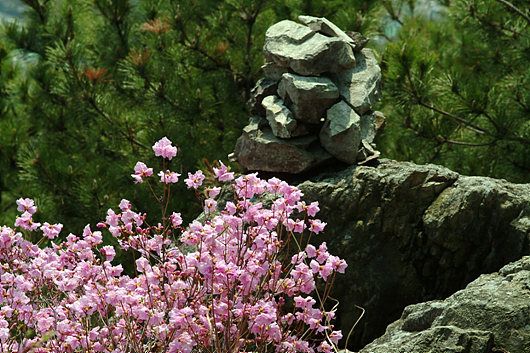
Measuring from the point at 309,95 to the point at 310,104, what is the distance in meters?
0.07

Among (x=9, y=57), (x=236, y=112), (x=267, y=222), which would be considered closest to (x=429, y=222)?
(x=267, y=222)

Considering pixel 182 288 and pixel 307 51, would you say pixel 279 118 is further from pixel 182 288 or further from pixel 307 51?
pixel 182 288

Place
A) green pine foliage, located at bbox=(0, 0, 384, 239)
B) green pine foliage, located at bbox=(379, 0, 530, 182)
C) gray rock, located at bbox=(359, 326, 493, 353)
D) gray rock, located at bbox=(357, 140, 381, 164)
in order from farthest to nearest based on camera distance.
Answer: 1. green pine foliage, located at bbox=(0, 0, 384, 239)
2. green pine foliage, located at bbox=(379, 0, 530, 182)
3. gray rock, located at bbox=(357, 140, 381, 164)
4. gray rock, located at bbox=(359, 326, 493, 353)

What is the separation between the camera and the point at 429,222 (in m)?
3.36

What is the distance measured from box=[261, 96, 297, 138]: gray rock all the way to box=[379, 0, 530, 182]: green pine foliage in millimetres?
1155

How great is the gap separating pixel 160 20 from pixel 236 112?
1.38 meters

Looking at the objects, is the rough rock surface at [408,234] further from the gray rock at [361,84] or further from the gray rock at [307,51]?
the gray rock at [307,51]

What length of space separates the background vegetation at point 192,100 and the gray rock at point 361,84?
456mm

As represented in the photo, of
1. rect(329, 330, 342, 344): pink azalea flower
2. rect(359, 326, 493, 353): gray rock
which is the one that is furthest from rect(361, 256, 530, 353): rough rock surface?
rect(329, 330, 342, 344): pink azalea flower

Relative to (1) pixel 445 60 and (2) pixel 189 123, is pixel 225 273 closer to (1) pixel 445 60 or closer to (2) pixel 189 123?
(2) pixel 189 123

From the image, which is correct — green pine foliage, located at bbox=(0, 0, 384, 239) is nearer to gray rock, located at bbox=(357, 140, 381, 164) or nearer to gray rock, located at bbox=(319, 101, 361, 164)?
gray rock, located at bbox=(319, 101, 361, 164)

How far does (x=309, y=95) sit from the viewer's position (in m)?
3.51

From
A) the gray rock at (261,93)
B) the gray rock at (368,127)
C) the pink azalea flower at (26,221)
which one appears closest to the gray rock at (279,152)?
the gray rock at (261,93)

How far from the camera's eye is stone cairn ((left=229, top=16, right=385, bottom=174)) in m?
3.54
